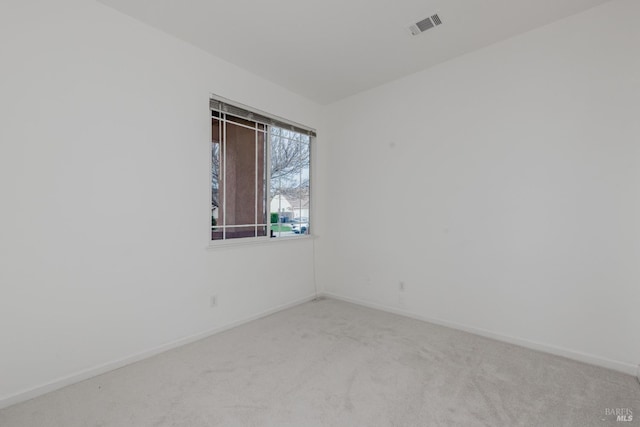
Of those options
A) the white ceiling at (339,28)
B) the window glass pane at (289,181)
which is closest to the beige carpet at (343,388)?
the window glass pane at (289,181)

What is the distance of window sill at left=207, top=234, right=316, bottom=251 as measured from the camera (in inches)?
115

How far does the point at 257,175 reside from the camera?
11.3 feet

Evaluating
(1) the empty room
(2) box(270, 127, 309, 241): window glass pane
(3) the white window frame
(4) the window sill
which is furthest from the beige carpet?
(2) box(270, 127, 309, 241): window glass pane

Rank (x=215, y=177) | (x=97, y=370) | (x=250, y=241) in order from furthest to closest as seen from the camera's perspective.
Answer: (x=250, y=241), (x=215, y=177), (x=97, y=370)

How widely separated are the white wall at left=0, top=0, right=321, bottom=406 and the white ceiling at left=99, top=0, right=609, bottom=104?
27 cm

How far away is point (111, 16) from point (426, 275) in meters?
3.74

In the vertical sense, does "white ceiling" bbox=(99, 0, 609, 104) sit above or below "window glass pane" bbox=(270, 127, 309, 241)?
above

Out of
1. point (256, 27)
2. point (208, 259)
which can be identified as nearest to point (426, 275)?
point (208, 259)

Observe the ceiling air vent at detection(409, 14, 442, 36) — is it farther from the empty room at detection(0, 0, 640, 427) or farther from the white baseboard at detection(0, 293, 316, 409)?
the white baseboard at detection(0, 293, 316, 409)

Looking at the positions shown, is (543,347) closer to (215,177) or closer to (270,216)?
(270,216)

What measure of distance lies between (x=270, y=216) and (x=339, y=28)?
2.13 metres

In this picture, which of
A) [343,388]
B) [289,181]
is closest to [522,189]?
[343,388]

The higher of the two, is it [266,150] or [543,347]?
[266,150]

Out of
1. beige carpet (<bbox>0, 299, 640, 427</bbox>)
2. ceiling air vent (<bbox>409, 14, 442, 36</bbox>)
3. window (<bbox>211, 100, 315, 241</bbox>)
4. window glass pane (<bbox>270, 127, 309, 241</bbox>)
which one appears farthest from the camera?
window glass pane (<bbox>270, 127, 309, 241</bbox>)
